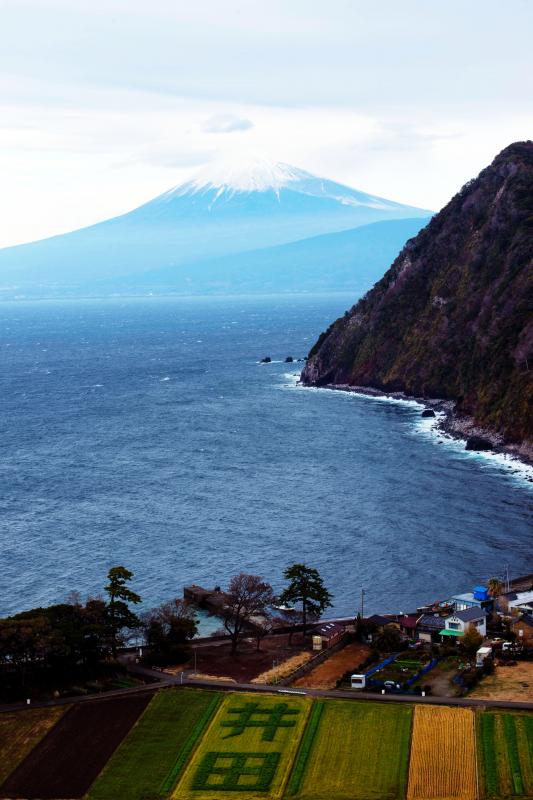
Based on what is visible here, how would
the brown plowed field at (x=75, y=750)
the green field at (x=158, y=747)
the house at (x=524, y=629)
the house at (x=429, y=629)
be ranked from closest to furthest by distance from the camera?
the green field at (x=158, y=747) < the brown plowed field at (x=75, y=750) < the house at (x=524, y=629) < the house at (x=429, y=629)

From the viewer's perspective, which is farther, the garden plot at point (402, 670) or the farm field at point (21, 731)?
the garden plot at point (402, 670)

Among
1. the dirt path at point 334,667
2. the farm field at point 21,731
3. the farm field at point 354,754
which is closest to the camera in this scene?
the farm field at point 354,754

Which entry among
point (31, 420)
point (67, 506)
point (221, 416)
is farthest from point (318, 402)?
point (67, 506)

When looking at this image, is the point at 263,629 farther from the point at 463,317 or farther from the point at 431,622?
the point at 463,317

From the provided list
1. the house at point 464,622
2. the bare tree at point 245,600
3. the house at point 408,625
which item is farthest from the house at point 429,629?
the bare tree at point 245,600

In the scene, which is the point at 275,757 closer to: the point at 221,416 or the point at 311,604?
the point at 311,604

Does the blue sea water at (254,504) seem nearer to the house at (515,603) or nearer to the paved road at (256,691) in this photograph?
the house at (515,603)

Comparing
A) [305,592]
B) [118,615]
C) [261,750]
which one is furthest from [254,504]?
[261,750]
